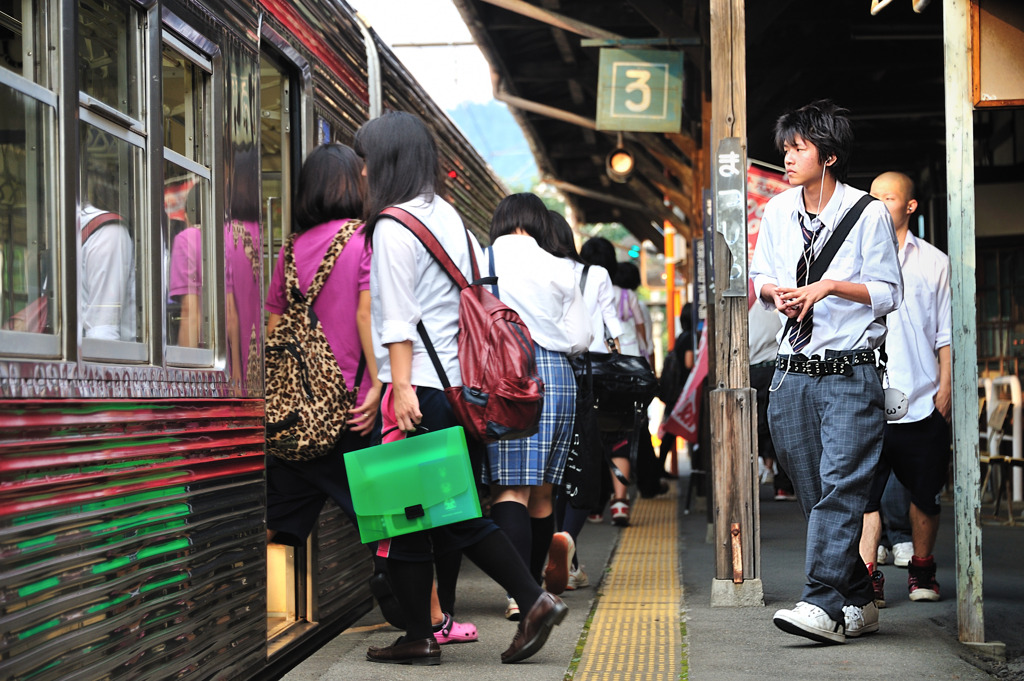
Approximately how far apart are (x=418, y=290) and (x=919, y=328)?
219 centimetres

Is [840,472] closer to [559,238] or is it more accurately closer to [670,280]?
[559,238]

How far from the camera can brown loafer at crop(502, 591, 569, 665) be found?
3.69 metres

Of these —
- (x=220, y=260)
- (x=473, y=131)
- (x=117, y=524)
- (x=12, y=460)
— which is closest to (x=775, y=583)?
(x=220, y=260)

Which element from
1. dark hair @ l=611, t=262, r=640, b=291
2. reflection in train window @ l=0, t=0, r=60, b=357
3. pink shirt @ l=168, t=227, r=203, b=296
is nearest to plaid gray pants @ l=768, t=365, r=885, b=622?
pink shirt @ l=168, t=227, r=203, b=296

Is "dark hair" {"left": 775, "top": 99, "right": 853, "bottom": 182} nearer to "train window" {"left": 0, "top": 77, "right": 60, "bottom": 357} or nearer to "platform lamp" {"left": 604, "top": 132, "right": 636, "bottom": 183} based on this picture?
"train window" {"left": 0, "top": 77, "right": 60, "bottom": 357}

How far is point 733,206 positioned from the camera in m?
5.08

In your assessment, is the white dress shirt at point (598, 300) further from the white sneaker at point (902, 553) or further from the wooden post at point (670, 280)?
the wooden post at point (670, 280)

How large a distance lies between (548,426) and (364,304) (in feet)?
2.94

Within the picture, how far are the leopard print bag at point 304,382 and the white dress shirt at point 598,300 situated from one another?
1.78 meters

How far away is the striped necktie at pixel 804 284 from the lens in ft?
13.8

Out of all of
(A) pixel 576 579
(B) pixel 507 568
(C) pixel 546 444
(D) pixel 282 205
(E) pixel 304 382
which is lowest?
(A) pixel 576 579

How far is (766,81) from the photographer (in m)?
9.60

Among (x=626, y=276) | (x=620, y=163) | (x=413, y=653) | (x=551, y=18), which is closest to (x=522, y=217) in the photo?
(x=413, y=653)

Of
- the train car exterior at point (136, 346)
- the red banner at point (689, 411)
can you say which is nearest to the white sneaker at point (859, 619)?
the train car exterior at point (136, 346)
